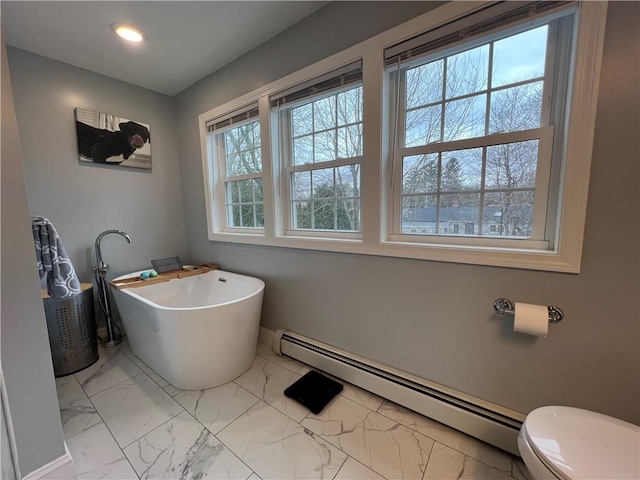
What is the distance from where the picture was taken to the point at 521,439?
3.02ft

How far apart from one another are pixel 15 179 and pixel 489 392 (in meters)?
2.31

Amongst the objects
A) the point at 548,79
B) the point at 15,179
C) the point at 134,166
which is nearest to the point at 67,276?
the point at 15,179

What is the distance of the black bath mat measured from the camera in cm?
158

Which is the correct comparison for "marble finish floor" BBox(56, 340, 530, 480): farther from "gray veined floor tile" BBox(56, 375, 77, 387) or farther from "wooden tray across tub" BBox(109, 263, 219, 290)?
"wooden tray across tub" BBox(109, 263, 219, 290)

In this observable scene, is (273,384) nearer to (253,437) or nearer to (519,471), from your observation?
(253,437)

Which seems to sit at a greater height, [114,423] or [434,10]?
[434,10]

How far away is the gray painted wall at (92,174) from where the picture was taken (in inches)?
77.7

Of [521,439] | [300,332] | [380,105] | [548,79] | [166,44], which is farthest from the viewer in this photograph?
[300,332]

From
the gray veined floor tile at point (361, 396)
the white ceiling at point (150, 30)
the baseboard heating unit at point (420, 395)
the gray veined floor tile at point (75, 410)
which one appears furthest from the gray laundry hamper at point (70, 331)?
the gray veined floor tile at point (361, 396)

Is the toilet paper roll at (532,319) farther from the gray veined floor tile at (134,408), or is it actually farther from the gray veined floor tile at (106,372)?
the gray veined floor tile at (106,372)

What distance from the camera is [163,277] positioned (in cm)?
229

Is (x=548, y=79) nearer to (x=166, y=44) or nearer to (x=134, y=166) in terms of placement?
(x=166, y=44)

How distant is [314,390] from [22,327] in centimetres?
149

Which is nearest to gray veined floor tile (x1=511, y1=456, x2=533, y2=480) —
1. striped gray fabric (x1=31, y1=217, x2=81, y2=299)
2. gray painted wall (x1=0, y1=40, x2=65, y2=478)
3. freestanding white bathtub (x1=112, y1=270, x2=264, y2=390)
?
→ freestanding white bathtub (x1=112, y1=270, x2=264, y2=390)
